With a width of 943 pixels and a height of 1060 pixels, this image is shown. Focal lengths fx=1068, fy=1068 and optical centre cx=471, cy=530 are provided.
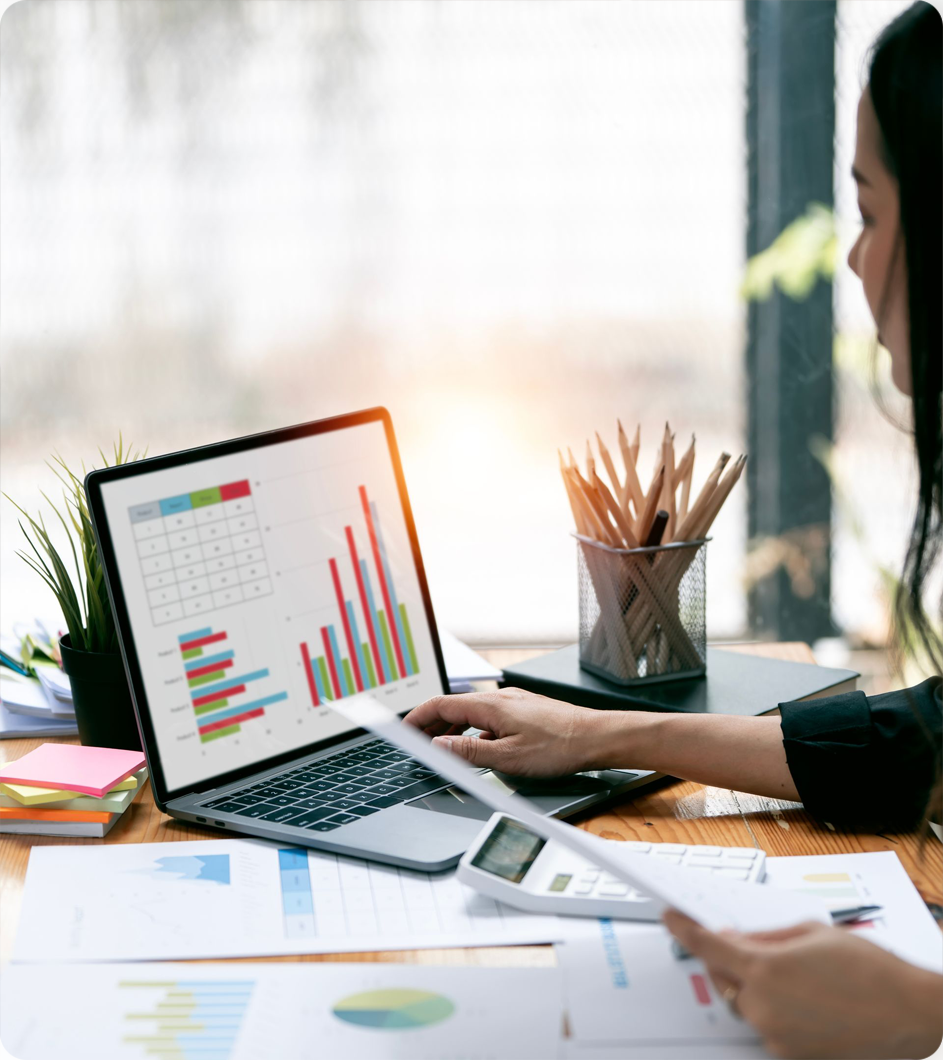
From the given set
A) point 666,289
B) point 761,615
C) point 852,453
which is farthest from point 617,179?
point 761,615

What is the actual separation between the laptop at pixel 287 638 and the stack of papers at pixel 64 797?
36 millimetres

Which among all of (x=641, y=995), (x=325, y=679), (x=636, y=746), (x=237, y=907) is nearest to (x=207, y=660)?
(x=325, y=679)

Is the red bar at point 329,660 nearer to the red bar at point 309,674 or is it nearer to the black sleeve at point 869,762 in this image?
the red bar at point 309,674

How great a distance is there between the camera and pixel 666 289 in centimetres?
136

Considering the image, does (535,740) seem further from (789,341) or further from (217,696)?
(789,341)

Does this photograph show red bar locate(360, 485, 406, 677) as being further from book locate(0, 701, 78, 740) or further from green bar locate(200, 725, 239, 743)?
book locate(0, 701, 78, 740)

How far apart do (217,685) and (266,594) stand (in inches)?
3.4

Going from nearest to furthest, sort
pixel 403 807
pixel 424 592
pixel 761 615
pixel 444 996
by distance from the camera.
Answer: pixel 444 996 → pixel 403 807 → pixel 424 592 → pixel 761 615

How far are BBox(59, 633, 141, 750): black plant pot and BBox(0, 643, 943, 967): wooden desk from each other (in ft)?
0.19

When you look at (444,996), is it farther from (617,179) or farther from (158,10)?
(158,10)

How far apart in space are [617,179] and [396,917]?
3.26 ft

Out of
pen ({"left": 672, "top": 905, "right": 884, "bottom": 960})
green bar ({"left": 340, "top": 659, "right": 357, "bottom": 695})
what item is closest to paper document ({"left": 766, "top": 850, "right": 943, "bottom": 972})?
pen ({"left": 672, "top": 905, "right": 884, "bottom": 960})

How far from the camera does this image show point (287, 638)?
2.85ft

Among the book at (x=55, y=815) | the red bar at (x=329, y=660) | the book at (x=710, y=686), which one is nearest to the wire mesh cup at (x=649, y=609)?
the book at (x=710, y=686)
